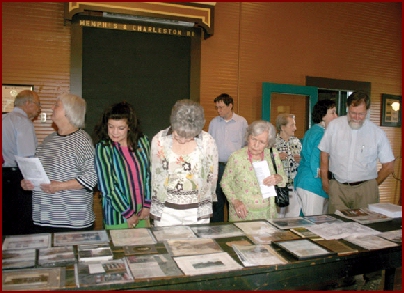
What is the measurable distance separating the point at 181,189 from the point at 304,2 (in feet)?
16.6

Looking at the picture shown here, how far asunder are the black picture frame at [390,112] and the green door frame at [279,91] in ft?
6.32

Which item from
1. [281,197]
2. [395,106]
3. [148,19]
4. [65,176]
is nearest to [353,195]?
[281,197]

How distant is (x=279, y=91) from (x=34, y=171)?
4241mm

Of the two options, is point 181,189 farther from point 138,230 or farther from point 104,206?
point 104,206

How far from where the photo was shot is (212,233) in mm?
2285

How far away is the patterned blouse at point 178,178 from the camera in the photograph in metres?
2.44

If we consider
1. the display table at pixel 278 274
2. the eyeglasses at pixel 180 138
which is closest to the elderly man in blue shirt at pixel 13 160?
the eyeglasses at pixel 180 138

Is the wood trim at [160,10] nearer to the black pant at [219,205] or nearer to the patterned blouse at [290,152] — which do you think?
the patterned blouse at [290,152]

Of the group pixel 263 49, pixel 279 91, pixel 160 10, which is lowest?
pixel 279 91

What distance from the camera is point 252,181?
2754mm

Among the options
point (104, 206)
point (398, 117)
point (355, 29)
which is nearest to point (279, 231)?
point (104, 206)

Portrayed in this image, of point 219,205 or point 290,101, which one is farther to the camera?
point 290,101

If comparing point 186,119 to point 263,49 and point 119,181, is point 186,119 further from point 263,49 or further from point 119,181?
point 263,49

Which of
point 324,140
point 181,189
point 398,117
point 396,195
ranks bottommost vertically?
point 396,195
